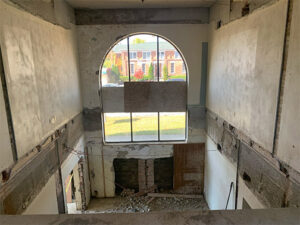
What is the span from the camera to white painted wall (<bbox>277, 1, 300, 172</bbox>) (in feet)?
8.09

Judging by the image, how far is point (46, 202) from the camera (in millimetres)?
3869

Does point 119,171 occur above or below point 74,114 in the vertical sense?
below

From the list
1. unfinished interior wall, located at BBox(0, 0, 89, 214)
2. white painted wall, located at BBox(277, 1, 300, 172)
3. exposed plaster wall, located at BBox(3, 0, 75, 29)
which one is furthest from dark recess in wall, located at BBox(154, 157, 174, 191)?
exposed plaster wall, located at BBox(3, 0, 75, 29)

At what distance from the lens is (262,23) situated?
10.6 feet

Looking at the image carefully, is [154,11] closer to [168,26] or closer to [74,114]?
[168,26]

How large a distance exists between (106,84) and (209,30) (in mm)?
3351

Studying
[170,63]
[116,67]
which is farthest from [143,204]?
[170,63]

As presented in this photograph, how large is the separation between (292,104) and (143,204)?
18.2ft

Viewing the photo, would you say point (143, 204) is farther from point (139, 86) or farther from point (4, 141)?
point (4, 141)

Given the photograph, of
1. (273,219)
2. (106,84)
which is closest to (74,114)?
(106,84)

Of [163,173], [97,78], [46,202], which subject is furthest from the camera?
[163,173]

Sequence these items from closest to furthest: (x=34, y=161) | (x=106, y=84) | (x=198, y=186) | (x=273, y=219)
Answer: (x=273, y=219), (x=34, y=161), (x=106, y=84), (x=198, y=186)

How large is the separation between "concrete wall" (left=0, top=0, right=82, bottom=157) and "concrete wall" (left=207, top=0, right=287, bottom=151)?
139 inches

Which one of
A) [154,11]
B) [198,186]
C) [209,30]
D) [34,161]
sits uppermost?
[154,11]
